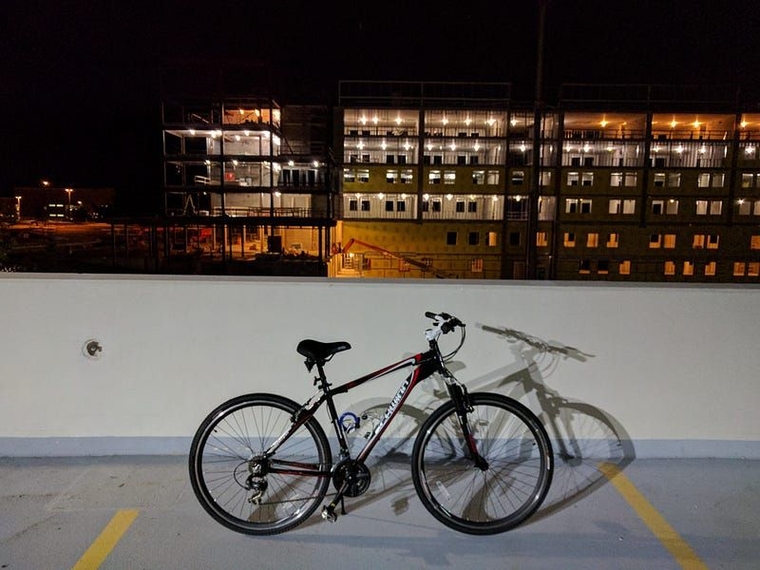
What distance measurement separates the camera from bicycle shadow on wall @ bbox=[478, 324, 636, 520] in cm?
362

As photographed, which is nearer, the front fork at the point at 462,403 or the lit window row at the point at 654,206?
the front fork at the point at 462,403

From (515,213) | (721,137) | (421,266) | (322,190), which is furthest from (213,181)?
(721,137)

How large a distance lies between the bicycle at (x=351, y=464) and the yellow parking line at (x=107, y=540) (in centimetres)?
44

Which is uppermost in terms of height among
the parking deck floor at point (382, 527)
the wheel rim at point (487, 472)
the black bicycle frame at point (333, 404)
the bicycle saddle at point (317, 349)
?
the bicycle saddle at point (317, 349)

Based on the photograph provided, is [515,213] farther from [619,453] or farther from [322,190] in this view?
[619,453]

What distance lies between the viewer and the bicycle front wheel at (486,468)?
2873 mm

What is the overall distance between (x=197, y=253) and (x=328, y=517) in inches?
2015

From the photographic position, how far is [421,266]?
52.5 meters

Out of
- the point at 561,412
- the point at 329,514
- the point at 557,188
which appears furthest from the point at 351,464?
the point at 557,188

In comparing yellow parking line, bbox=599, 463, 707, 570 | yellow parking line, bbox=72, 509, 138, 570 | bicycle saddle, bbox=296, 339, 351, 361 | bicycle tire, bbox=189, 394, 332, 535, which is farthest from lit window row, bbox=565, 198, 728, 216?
yellow parking line, bbox=72, 509, 138, 570

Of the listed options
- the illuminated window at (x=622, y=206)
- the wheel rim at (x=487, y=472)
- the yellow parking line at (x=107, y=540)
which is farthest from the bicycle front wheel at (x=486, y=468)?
the illuminated window at (x=622, y=206)

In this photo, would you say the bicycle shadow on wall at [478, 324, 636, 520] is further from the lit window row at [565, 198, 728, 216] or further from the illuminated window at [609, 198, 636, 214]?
the illuminated window at [609, 198, 636, 214]

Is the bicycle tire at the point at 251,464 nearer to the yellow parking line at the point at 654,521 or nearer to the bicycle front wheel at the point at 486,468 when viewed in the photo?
the bicycle front wheel at the point at 486,468

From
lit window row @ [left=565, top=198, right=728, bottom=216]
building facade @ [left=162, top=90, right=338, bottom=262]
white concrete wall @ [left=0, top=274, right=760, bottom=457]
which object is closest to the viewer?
white concrete wall @ [left=0, top=274, right=760, bottom=457]
